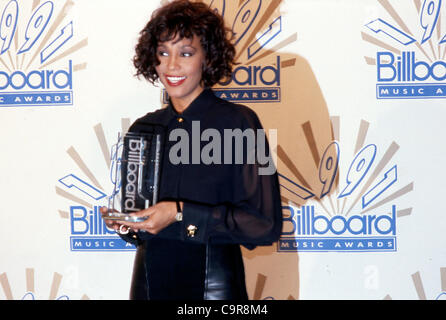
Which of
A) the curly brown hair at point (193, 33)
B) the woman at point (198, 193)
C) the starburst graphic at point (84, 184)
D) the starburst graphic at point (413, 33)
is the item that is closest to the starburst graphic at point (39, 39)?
the starburst graphic at point (84, 184)

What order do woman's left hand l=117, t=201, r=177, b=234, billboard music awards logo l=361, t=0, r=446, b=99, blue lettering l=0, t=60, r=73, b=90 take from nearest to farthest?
woman's left hand l=117, t=201, r=177, b=234, billboard music awards logo l=361, t=0, r=446, b=99, blue lettering l=0, t=60, r=73, b=90

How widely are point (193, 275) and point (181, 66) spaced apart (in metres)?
0.61

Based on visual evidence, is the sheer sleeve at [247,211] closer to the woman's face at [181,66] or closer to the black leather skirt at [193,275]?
the black leather skirt at [193,275]

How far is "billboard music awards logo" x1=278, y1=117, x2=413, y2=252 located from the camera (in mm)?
2057

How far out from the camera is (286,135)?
2092 millimetres

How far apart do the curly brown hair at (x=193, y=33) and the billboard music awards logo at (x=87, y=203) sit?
717 millimetres

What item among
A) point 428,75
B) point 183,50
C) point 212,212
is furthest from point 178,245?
point 428,75

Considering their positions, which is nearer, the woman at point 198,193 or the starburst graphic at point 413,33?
the woman at point 198,193

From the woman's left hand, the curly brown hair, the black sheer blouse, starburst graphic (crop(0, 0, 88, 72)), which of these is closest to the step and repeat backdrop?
starburst graphic (crop(0, 0, 88, 72))

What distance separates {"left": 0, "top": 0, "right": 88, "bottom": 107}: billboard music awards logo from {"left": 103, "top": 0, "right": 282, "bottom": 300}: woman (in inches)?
32.2

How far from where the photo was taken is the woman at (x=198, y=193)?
130 centimetres

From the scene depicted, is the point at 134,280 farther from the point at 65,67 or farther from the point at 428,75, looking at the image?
the point at 428,75

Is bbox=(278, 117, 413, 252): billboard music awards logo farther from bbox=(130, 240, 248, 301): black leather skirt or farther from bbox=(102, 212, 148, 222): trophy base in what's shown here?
bbox=(102, 212, 148, 222): trophy base
